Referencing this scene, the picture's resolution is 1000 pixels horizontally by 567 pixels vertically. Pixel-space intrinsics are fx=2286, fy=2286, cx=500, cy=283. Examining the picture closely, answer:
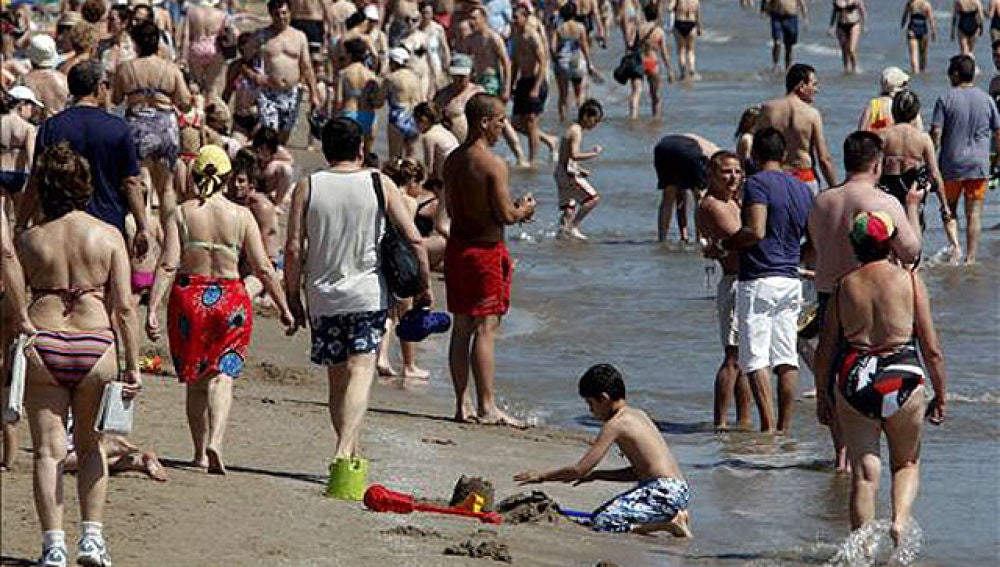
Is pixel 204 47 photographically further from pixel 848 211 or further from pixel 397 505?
pixel 397 505

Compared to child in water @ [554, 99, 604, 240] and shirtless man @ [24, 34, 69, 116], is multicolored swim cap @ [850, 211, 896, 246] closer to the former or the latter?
shirtless man @ [24, 34, 69, 116]

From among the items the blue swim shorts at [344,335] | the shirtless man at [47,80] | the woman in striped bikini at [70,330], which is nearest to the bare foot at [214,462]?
the blue swim shorts at [344,335]

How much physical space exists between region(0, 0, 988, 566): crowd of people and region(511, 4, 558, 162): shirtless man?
5.32 m

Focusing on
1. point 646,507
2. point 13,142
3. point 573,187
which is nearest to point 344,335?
point 646,507

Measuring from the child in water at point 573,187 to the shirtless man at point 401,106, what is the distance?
1418 millimetres

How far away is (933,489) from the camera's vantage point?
37.9ft

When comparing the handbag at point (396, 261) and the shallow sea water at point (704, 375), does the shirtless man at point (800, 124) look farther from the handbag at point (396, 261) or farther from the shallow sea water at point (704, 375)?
the handbag at point (396, 261)

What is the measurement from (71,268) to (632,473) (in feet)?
10.2

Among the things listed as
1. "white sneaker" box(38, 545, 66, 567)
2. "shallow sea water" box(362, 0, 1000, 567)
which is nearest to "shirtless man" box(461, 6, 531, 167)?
"shallow sea water" box(362, 0, 1000, 567)

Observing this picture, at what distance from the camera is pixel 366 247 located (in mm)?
10148

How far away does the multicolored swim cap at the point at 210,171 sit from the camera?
1019 centimetres

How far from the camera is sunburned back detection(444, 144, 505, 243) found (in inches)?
482

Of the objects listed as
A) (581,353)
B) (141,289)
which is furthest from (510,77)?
(141,289)

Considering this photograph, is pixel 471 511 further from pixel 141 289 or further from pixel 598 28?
pixel 598 28
